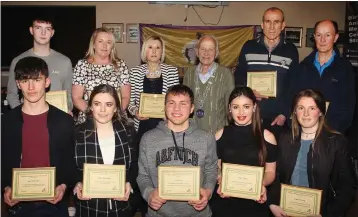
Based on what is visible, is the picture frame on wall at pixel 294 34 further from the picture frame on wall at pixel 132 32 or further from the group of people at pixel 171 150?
the group of people at pixel 171 150

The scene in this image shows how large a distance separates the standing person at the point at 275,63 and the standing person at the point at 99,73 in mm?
1317

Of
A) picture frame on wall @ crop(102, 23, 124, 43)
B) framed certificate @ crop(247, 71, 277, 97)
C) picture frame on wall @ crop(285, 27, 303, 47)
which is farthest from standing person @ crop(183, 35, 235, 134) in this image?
picture frame on wall @ crop(285, 27, 303, 47)

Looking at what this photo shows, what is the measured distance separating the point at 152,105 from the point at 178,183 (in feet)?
4.33

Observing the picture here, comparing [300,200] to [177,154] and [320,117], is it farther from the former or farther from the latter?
[177,154]

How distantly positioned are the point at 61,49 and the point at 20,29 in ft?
3.48

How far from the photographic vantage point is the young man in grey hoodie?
10.1ft

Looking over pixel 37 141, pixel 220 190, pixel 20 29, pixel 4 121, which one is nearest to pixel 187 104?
pixel 220 190

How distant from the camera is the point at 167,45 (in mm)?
9641

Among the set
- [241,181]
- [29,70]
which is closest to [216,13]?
[29,70]

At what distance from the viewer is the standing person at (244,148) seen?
3.14 m

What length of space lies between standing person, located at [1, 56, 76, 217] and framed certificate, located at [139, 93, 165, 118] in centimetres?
104

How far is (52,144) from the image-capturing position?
10.0ft

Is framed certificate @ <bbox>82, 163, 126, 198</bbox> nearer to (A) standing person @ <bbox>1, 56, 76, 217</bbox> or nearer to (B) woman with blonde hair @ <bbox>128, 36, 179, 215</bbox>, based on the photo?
(A) standing person @ <bbox>1, 56, 76, 217</bbox>

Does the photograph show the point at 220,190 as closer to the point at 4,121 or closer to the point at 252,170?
the point at 252,170
